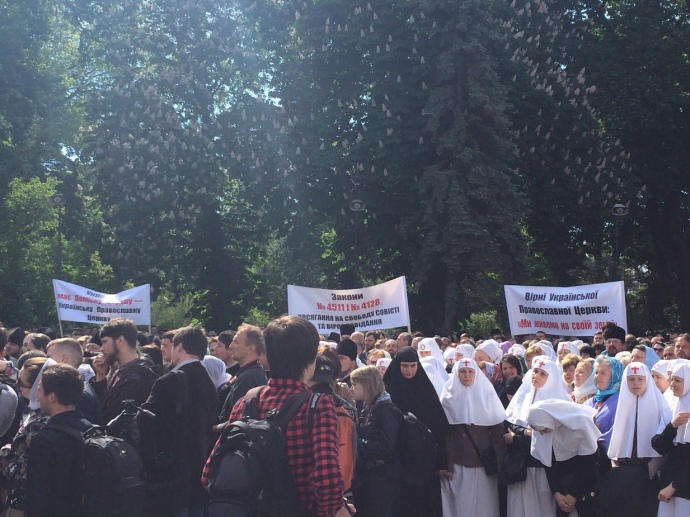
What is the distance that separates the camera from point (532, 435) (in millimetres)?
8984

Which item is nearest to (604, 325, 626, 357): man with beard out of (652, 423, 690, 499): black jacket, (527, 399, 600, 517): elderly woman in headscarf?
(527, 399, 600, 517): elderly woman in headscarf

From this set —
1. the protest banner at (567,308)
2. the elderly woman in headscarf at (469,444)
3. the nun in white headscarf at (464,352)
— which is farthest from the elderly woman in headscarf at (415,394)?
the protest banner at (567,308)

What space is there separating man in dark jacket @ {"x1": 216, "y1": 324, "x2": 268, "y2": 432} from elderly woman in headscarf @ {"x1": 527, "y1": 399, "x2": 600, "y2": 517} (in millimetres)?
2644

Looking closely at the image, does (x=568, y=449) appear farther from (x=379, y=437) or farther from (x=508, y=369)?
(x=508, y=369)

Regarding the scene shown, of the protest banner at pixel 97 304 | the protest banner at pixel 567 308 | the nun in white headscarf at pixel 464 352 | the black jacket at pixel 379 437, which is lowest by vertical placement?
the black jacket at pixel 379 437

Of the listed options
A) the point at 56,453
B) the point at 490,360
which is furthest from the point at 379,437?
the point at 490,360

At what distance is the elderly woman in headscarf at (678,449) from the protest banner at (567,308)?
7.46m

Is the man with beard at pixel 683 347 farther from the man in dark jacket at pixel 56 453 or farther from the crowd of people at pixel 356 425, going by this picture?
the man in dark jacket at pixel 56 453

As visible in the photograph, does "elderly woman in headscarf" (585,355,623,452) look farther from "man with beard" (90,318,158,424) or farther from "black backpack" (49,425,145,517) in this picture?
"black backpack" (49,425,145,517)

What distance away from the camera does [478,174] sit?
83.3 ft

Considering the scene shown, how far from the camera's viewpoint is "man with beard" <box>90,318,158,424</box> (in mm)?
7195

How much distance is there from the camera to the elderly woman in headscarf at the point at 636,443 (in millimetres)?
8336

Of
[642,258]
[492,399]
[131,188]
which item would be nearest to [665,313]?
[642,258]

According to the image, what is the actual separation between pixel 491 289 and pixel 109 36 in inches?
609
